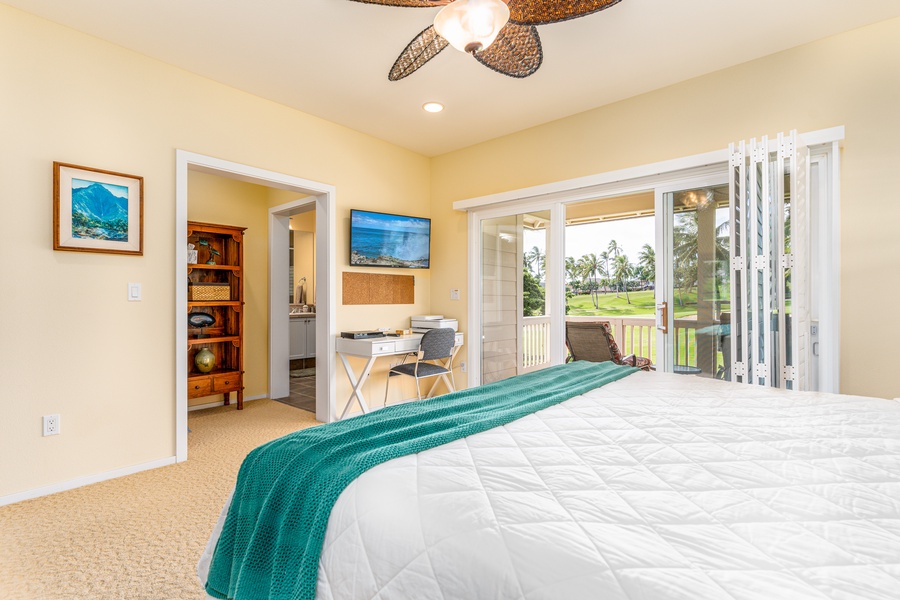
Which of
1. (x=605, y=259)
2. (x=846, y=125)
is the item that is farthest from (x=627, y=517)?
(x=605, y=259)

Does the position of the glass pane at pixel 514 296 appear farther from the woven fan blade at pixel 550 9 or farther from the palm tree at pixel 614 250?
the woven fan blade at pixel 550 9

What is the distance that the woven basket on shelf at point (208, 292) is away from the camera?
13.7ft

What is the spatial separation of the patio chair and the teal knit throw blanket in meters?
2.75

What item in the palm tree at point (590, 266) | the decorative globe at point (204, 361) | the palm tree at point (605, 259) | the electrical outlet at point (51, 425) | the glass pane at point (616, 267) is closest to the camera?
the electrical outlet at point (51, 425)

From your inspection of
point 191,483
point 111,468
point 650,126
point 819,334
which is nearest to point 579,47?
point 650,126

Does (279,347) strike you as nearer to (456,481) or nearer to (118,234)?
(118,234)

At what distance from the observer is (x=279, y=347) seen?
504cm

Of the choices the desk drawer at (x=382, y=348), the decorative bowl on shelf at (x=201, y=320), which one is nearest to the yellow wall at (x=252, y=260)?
Answer: the decorative bowl on shelf at (x=201, y=320)

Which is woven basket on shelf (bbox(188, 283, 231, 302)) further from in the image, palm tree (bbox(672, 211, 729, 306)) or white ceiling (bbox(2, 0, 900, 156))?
palm tree (bbox(672, 211, 729, 306))

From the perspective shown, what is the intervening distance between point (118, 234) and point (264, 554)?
2616 mm

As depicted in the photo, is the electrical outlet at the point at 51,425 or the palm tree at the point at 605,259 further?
the palm tree at the point at 605,259

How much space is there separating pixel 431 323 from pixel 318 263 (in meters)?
1.26

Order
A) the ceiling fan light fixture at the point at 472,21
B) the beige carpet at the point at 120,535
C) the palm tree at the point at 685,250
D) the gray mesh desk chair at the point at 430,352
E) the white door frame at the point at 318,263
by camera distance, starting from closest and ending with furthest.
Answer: the ceiling fan light fixture at the point at 472,21
the beige carpet at the point at 120,535
the white door frame at the point at 318,263
the palm tree at the point at 685,250
the gray mesh desk chair at the point at 430,352

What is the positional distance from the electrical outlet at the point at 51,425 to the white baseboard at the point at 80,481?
1.00 feet
